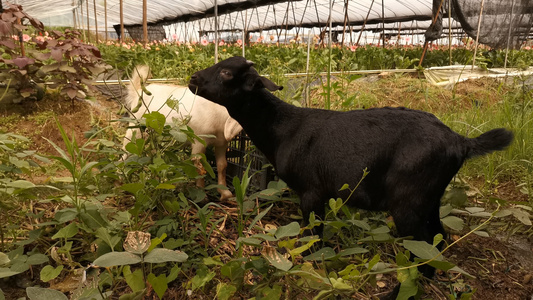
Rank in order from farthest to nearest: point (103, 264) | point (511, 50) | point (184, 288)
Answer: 1. point (511, 50)
2. point (184, 288)
3. point (103, 264)

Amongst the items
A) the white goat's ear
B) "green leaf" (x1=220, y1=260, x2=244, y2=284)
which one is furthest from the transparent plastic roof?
"green leaf" (x1=220, y1=260, x2=244, y2=284)

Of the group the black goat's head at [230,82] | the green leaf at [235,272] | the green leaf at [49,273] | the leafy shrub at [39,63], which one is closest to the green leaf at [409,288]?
the green leaf at [235,272]

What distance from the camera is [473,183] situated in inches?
95.3

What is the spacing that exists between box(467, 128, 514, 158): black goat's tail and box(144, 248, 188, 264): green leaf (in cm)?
121

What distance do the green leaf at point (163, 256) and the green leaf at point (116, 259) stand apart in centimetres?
4

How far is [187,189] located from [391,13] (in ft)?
64.6

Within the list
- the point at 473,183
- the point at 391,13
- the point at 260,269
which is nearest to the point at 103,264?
the point at 260,269

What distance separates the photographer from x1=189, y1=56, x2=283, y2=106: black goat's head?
1880 mm

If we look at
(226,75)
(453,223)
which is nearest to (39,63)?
(226,75)

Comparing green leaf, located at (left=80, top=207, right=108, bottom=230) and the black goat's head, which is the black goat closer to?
the black goat's head

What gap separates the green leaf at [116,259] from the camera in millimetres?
1129

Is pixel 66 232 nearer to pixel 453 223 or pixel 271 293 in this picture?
pixel 271 293

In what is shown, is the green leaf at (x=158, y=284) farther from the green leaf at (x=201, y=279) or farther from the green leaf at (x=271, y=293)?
the green leaf at (x=271, y=293)

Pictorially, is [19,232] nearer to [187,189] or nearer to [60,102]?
[187,189]
